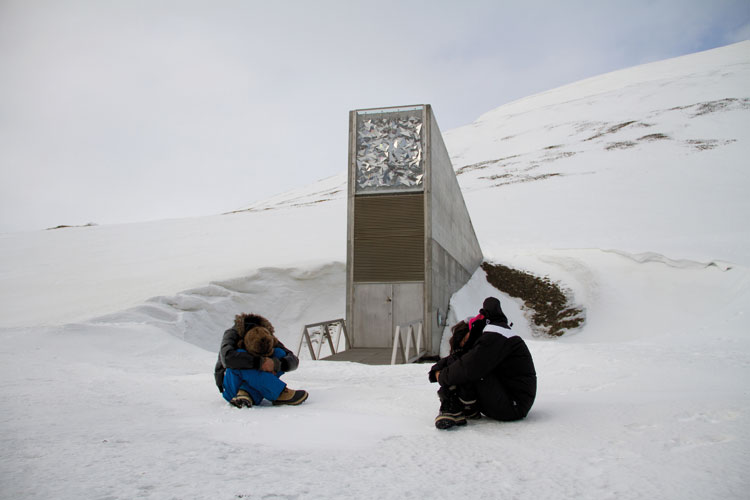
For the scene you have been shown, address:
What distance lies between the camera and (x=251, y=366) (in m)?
3.93

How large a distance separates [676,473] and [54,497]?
2731 millimetres

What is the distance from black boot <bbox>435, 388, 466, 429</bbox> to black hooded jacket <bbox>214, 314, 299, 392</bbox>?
129 cm

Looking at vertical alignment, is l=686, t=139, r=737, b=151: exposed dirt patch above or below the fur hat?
above

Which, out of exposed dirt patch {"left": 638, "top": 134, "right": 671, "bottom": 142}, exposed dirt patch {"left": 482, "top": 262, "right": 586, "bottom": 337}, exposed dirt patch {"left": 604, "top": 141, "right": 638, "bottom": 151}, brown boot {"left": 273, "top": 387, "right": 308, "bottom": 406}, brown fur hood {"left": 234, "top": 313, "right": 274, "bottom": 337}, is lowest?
exposed dirt patch {"left": 482, "top": 262, "right": 586, "bottom": 337}

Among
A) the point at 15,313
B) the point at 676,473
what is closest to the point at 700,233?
the point at 676,473

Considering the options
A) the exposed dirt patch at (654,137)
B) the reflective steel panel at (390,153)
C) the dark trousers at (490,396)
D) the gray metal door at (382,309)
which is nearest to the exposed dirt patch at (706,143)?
the exposed dirt patch at (654,137)

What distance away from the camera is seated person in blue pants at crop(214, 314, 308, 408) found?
12.9ft

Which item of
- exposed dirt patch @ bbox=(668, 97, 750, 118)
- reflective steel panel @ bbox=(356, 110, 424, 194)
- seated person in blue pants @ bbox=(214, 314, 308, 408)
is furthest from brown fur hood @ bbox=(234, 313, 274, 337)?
exposed dirt patch @ bbox=(668, 97, 750, 118)

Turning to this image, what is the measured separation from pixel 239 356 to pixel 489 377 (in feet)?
6.46

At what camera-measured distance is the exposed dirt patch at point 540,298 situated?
44.8ft

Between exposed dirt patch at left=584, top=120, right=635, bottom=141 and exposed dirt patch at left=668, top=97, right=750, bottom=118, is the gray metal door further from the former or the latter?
exposed dirt patch at left=668, top=97, right=750, bottom=118

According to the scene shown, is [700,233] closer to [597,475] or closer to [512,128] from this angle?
[597,475]

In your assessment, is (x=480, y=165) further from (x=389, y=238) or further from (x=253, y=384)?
(x=253, y=384)

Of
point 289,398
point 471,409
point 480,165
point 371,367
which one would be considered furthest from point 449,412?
point 480,165
